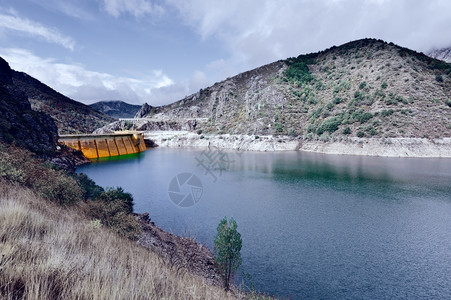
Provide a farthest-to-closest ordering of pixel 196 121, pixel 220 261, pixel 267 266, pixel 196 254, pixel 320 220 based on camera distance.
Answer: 1. pixel 196 121
2. pixel 320 220
3. pixel 196 254
4. pixel 267 266
5. pixel 220 261

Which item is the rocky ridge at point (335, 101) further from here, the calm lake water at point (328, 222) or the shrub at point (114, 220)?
the shrub at point (114, 220)

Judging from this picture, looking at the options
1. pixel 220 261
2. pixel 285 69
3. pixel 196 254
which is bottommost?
pixel 196 254

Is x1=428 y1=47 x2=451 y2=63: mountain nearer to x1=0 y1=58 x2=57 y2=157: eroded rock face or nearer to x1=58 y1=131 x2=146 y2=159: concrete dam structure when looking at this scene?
x1=58 y1=131 x2=146 y2=159: concrete dam structure

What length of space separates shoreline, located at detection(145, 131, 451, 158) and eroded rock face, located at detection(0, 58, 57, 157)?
163 ft

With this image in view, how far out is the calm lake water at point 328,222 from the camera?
45.6 feet

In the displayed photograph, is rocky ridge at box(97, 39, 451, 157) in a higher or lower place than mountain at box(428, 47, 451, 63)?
lower

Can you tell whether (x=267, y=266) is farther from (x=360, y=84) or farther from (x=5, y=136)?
(x=360, y=84)

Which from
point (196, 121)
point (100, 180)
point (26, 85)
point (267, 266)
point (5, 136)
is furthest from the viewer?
point (26, 85)

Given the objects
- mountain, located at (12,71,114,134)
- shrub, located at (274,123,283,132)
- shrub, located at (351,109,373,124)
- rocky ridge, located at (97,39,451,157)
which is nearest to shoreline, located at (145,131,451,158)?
rocky ridge, located at (97,39,451,157)

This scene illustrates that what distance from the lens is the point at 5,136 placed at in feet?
87.0

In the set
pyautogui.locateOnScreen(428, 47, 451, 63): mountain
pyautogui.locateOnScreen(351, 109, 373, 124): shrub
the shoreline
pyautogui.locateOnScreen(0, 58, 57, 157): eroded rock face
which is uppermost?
pyautogui.locateOnScreen(428, 47, 451, 63): mountain

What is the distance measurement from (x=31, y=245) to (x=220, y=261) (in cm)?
979

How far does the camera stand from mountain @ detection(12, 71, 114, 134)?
103150 millimetres

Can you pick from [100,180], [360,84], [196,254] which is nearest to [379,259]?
[196,254]
